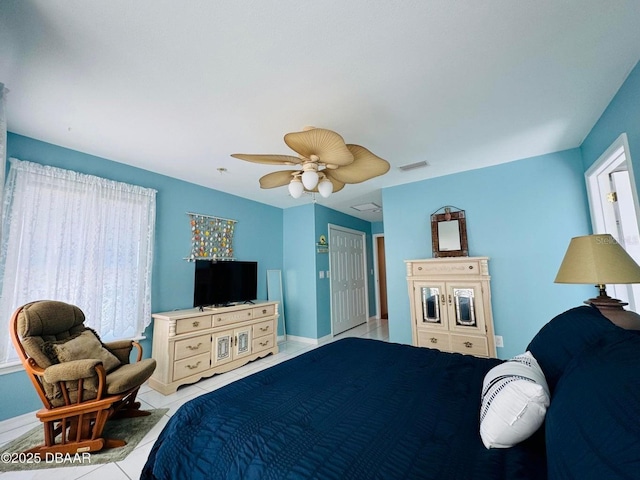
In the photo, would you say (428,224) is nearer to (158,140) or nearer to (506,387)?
(506,387)

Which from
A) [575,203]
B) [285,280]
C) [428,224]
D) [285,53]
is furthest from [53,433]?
[575,203]

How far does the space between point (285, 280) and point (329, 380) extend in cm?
356

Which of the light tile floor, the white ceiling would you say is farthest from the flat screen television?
the white ceiling

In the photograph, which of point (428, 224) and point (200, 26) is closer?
point (200, 26)

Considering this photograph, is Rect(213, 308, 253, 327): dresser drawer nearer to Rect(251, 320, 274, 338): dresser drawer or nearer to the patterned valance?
Rect(251, 320, 274, 338): dresser drawer

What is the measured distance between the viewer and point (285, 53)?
4.97ft

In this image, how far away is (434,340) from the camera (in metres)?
3.16

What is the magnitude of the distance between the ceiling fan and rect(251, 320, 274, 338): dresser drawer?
7.18 feet

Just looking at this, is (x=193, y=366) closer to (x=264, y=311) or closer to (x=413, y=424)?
(x=264, y=311)

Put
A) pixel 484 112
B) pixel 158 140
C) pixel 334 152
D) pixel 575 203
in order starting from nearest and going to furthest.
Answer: pixel 334 152 < pixel 484 112 < pixel 158 140 < pixel 575 203

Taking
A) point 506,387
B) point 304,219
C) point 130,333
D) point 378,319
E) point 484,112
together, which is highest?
point 484,112

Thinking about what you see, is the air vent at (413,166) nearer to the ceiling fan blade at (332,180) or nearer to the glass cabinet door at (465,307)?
the ceiling fan blade at (332,180)

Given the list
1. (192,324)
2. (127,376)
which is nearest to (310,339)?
(192,324)

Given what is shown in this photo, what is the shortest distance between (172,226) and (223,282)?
3.18 feet
